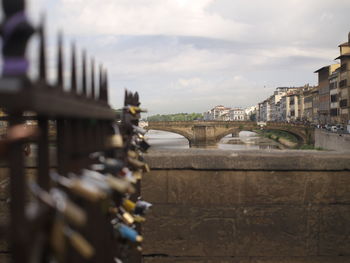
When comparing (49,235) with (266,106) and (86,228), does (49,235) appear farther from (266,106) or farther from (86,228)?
(266,106)

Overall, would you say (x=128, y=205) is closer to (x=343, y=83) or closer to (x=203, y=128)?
(x=343, y=83)

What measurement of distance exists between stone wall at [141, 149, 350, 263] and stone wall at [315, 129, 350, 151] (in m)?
20.6

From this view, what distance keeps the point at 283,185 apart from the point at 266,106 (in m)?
145

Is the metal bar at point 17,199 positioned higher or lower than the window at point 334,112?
lower

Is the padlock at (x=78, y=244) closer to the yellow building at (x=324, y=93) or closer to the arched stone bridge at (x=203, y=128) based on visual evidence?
the arched stone bridge at (x=203, y=128)

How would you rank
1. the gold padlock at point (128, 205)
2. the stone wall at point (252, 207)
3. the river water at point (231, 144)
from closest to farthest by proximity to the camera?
the gold padlock at point (128, 205), the stone wall at point (252, 207), the river water at point (231, 144)

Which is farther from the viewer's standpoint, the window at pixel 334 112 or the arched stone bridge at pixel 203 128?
the window at pixel 334 112

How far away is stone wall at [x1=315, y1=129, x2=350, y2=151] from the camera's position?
29.4 m

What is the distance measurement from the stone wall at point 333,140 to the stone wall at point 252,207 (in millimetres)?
20596

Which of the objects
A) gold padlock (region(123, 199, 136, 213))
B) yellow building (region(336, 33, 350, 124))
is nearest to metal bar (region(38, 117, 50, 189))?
gold padlock (region(123, 199, 136, 213))

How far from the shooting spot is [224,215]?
15.3 ft

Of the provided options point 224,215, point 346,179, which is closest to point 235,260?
point 224,215

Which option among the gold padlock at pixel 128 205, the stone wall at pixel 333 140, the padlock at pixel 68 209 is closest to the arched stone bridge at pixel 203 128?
the stone wall at pixel 333 140

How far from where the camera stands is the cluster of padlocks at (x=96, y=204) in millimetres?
1269
